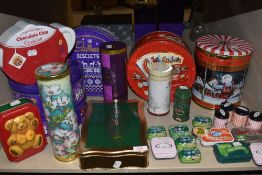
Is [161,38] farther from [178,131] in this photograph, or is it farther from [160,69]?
[178,131]

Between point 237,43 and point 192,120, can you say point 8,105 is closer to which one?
point 192,120

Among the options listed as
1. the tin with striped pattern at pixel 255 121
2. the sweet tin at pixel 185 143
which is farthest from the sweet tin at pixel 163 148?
the tin with striped pattern at pixel 255 121

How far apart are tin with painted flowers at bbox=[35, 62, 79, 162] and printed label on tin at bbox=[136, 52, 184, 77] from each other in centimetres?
28

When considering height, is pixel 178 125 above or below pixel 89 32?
below

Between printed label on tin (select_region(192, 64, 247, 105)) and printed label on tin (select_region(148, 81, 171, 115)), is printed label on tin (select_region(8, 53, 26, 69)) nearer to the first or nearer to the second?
printed label on tin (select_region(148, 81, 171, 115))

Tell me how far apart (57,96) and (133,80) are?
313mm

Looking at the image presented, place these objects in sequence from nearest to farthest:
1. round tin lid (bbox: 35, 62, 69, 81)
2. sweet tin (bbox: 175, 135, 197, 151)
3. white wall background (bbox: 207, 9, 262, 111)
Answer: round tin lid (bbox: 35, 62, 69, 81)
sweet tin (bbox: 175, 135, 197, 151)
white wall background (bbox: 207, 9, 262, 111)

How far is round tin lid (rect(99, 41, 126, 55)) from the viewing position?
2.43 ft

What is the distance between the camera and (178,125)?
769 millimetres

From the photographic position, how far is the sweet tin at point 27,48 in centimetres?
66

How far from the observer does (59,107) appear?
0.61 metres

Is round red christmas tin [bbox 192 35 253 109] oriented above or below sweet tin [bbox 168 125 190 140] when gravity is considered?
above

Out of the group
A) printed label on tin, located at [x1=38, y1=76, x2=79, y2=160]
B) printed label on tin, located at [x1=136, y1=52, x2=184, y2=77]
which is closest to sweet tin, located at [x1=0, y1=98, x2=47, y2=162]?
printed label on tin, located at [x1=38, y1=76, x2=79, y2=160]

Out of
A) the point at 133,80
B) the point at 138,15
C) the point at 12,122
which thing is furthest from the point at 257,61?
the point at 12,122
